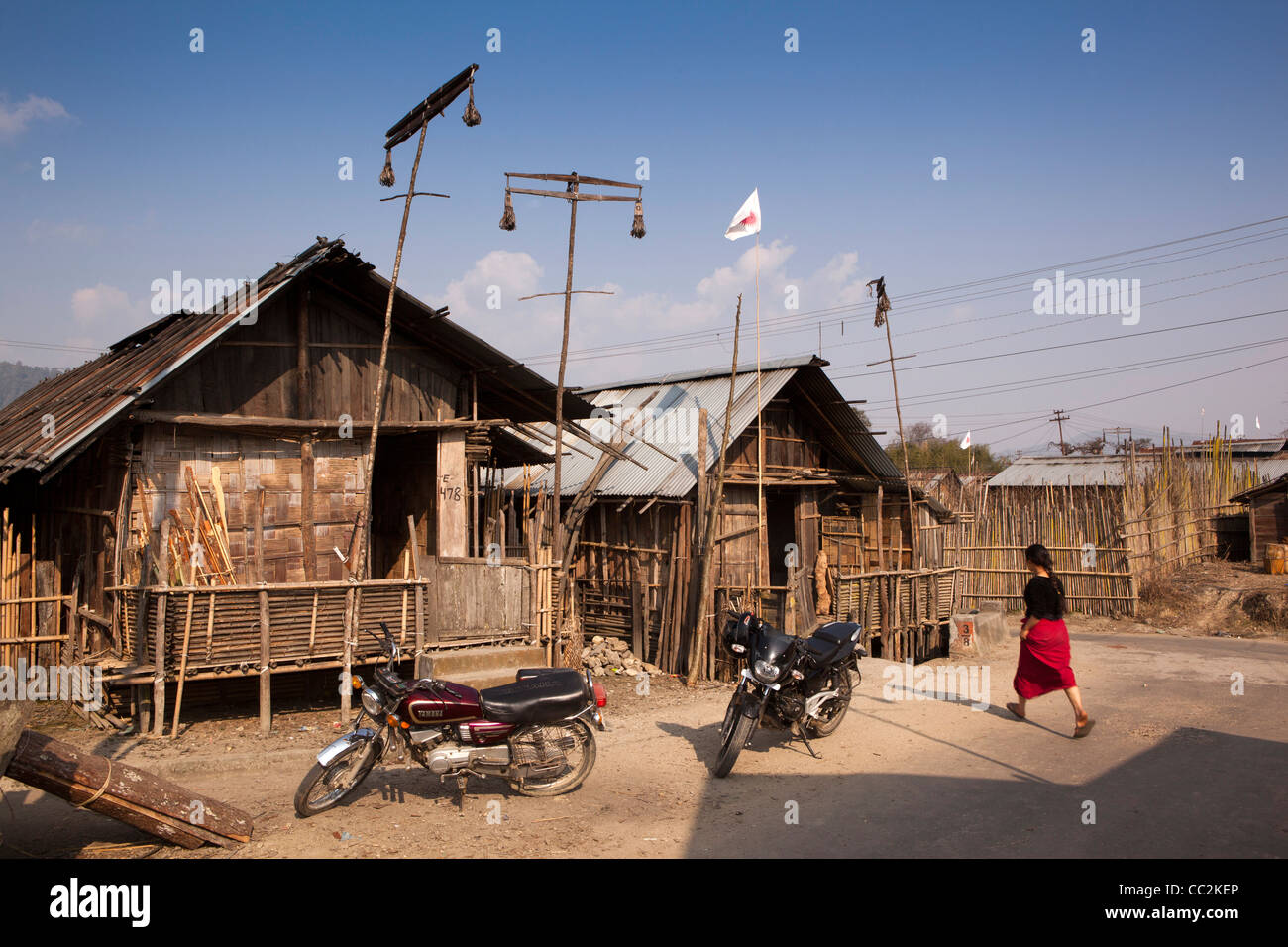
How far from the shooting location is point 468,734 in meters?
6.74

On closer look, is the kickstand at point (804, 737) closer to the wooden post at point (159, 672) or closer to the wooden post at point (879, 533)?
the wooden post at point (159, 672)

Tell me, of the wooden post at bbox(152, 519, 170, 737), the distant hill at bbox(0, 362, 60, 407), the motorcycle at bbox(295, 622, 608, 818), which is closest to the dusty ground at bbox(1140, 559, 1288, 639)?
the motorcycle at bbox(295, 622, 608, 818)

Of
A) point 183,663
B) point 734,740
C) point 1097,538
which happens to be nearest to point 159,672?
point 183,663

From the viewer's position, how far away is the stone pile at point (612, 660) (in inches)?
586

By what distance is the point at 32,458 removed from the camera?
8523 millimetres

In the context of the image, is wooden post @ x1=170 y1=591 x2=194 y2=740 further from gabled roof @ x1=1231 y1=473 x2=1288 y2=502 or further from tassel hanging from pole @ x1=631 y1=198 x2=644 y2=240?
gabled roof @ x1=1231 y1=473 x2=1288 y2=502

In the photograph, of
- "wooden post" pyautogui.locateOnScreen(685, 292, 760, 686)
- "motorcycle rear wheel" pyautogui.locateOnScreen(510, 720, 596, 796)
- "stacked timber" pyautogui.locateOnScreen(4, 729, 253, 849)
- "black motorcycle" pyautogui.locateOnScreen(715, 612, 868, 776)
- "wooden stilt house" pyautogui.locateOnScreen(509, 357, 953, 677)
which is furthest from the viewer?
"wooden stilt house" pyautogui.locateOnScreen(509, 357, 953, 677)

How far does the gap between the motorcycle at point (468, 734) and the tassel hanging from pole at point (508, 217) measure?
6.43m

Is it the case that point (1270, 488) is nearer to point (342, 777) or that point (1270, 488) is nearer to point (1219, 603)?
point (1219, 603)

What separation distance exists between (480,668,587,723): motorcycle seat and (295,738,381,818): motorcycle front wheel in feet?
2.98

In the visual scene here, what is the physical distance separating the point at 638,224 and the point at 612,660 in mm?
7659

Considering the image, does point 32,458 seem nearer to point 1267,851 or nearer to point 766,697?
point 766,697

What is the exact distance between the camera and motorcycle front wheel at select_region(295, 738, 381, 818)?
643cm
